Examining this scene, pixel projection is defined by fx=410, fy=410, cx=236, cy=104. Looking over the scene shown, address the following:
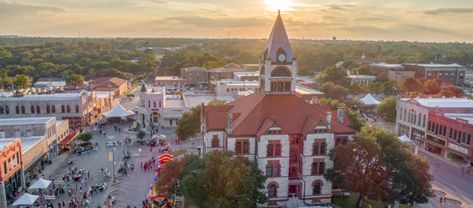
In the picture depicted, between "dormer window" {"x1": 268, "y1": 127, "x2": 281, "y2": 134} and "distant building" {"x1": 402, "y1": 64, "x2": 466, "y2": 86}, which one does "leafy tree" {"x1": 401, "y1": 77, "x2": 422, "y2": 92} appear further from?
"dormer window" {"x1": 268, "y1": 127, "x2": 281, "y2": 134}

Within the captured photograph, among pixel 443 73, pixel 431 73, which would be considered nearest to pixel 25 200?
pixel 431 73

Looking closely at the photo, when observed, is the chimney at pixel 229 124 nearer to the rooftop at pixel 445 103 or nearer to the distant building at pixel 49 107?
the rooftop at pixel 445 103

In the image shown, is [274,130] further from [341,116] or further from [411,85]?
[411,85]

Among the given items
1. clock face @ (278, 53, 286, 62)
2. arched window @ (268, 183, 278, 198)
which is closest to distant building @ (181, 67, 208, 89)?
clock face @ (278, 53, 286, 62)

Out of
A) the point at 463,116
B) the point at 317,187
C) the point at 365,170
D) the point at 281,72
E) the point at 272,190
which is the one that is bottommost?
the point at 272,190

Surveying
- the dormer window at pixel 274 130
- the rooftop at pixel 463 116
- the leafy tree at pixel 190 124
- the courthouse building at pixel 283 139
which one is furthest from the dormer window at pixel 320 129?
the rooftop at pixel 463 116

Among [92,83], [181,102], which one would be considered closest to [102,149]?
[181,102]
